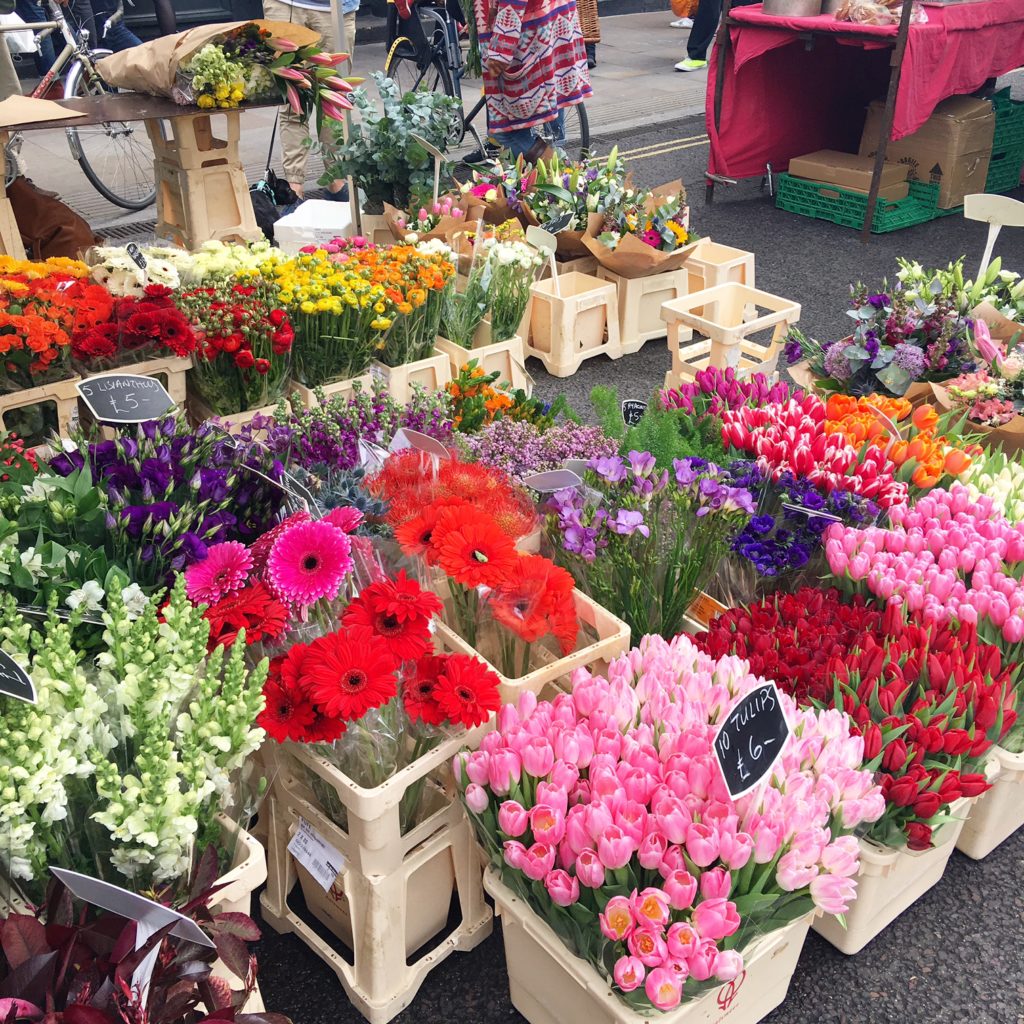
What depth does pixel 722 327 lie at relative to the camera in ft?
10.8

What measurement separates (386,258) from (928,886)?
225cm

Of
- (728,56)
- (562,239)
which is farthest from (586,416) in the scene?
(728,56)

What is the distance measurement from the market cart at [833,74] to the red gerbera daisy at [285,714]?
4.95 meters

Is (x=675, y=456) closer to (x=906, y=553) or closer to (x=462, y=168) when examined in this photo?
(x=906, y=553)

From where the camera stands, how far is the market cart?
520 cm

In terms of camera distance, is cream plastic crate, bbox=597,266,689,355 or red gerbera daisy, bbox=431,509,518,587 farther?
cream plastic crate, bbox=597,266,689,355

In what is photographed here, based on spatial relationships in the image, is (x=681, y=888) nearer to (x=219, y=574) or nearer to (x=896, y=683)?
(x=896, y=683)

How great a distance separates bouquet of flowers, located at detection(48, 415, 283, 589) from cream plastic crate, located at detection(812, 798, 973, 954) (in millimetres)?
1214

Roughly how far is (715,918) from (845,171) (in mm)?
5438

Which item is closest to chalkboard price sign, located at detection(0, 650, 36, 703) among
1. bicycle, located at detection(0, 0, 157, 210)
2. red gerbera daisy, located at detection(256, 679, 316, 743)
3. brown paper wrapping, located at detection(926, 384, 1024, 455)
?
red gerbera daisy, located at detection(256, 679, 316, 743)

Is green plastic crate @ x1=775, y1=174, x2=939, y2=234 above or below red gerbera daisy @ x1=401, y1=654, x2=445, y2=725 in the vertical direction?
below

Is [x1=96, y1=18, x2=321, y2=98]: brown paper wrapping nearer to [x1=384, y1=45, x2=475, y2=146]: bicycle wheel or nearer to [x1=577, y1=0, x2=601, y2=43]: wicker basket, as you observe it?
[x1=384, y1=45, x2=475, y2=146]: bicycle wheel

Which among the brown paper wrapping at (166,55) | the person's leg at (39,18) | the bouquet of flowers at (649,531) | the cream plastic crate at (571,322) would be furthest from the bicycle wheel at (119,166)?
the bouquet of flowers at (649,531)

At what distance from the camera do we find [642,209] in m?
4.04
